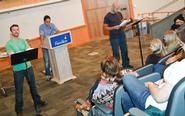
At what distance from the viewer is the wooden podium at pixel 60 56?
5.72 metres

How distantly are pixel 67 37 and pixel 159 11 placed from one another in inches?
223

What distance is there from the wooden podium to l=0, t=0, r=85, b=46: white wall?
2.49 metres

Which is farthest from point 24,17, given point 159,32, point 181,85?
point 181,85

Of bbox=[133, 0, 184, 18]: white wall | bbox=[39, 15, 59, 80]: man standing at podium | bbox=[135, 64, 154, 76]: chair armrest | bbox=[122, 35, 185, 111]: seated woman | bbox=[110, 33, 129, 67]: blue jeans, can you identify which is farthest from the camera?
bbox=[133, 0, 184, 18]: white wall

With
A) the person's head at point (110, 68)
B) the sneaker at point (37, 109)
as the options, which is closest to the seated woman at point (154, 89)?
the person's head at point (110, 68)

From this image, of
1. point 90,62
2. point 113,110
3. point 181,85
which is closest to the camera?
point 181,85

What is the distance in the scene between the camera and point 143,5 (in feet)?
33.5

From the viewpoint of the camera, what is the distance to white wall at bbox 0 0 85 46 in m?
7.85

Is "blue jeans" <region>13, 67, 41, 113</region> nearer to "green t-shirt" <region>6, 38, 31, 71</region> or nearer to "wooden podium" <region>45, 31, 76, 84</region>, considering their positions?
"green t-shirt" <region>6, 38, 31, 71</region>

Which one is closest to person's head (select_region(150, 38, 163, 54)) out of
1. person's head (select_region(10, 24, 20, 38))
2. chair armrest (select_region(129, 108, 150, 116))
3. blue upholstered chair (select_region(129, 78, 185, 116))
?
chair armrest (select_region(129, 108, 150, 116))

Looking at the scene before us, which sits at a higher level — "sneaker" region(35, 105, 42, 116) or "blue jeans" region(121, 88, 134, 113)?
"blue jeans" region(121, 88, 134, 113)

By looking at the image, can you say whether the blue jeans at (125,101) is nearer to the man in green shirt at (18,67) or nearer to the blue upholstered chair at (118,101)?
the blue upholstered chair at (118,101)

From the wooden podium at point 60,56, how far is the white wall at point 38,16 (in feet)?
8.17

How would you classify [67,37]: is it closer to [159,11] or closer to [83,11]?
[83,11]
